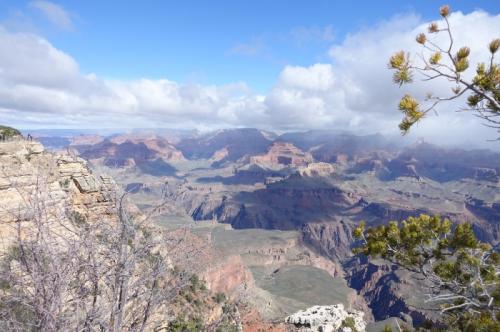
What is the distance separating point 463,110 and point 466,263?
7031 millimetres

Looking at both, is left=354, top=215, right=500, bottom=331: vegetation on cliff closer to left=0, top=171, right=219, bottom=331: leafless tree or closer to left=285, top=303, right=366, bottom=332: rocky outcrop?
left=0, top=171, right=219, bottom=331: leafless tree

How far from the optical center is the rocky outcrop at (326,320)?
3156cm

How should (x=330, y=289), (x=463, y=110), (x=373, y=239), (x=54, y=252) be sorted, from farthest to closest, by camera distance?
(x=330, y=289) → (x=373, y=239) → (x=463, y=110) → (x=54, y=252)

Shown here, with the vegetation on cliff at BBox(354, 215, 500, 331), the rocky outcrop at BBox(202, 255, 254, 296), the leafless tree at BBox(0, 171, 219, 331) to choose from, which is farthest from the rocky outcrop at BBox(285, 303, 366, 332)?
the rocky outcrop at BBox(202, 255, 254, 296)

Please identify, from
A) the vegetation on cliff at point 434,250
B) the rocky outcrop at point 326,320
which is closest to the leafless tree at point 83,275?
the vegetation on cliff at point 434,250

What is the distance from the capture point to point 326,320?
1281 inches

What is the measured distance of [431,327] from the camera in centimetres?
1429

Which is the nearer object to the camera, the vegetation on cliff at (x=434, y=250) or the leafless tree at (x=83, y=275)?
the leafless tree at (x=83, y=275)

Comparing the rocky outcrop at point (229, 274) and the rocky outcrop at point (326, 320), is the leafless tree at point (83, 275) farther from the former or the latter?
the rocky outcrop at point (229, 274)

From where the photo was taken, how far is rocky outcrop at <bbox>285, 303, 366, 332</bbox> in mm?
31562

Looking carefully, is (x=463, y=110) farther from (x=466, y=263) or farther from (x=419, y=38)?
(x=466, y=263)

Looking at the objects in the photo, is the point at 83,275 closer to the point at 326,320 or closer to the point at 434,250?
the point at 434,250

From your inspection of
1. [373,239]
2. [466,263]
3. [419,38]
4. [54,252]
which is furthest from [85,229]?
[466,263]

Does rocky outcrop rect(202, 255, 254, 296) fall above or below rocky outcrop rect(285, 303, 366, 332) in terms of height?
below
